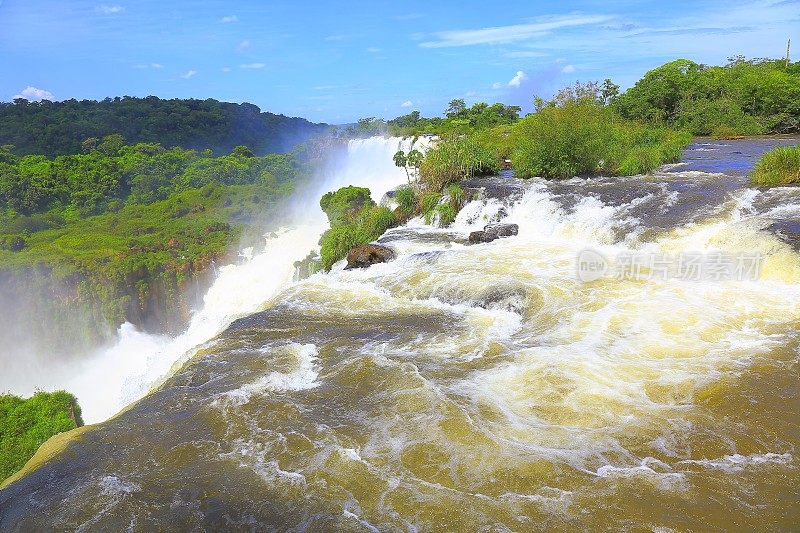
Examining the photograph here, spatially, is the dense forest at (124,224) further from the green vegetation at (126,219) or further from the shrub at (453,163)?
the shrub at (453,163)

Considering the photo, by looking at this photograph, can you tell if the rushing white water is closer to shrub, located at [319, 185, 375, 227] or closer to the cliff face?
the cliff face

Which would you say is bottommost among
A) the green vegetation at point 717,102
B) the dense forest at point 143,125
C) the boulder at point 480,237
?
the boulder at point 480,237

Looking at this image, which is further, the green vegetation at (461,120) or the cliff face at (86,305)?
the green vegetation at (461,120)

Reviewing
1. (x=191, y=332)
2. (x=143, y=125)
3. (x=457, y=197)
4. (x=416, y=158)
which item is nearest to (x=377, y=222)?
(x=457, y=197)

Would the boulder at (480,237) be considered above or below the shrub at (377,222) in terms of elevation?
below

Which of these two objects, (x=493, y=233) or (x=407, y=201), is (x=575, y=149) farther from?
(x=407, y=201)

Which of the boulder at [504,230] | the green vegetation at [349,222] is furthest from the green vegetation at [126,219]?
the boulder at [504,230]
